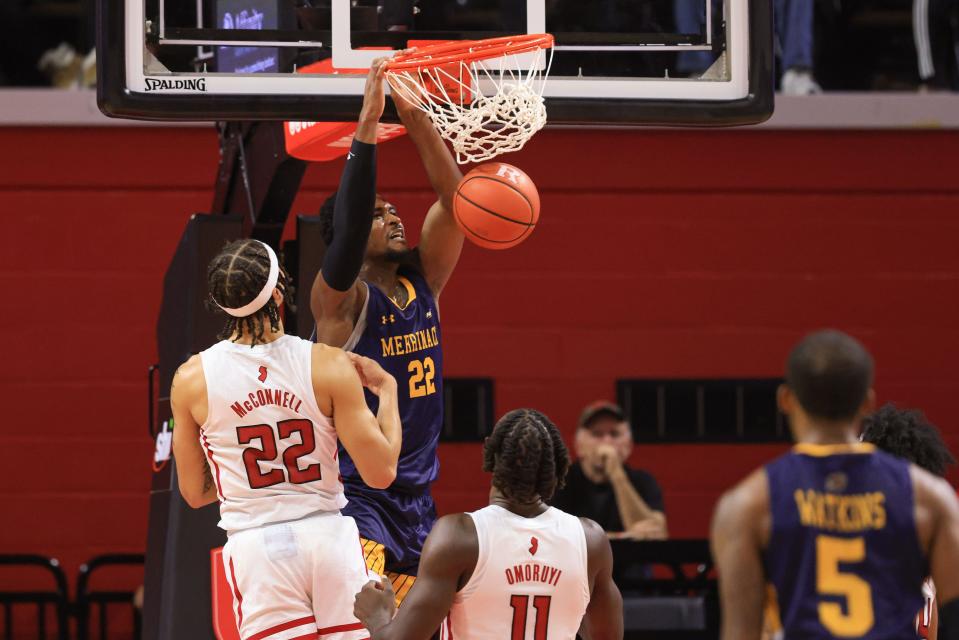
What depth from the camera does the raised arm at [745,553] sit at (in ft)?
9.58

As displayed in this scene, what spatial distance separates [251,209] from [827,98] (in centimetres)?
445

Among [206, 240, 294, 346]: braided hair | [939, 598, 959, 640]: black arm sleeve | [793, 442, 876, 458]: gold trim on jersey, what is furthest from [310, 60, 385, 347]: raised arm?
[939, 598, 959, 640]: black arm sleeve

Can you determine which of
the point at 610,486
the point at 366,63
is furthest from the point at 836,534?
the point at 610,486

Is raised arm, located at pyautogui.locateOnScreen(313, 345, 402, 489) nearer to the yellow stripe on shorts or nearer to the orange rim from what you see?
the yellow stripe on shorts

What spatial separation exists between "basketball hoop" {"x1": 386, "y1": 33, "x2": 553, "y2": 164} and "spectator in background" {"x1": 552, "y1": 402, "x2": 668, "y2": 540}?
3291 mm

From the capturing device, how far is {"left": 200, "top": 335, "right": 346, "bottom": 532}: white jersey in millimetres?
3936

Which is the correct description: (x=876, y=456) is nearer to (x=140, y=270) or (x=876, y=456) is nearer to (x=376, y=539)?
(x=376, y=539)

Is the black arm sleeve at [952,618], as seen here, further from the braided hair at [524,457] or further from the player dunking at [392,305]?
the player dunking at [392,305]

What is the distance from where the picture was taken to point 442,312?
8.66 m

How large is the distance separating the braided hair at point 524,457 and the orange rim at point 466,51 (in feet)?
4.41

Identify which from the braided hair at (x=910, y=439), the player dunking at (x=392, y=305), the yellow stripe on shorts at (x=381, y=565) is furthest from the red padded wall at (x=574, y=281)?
the braided hair at (x=910, y=439)

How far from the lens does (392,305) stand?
4.77 metres

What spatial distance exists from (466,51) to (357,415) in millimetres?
1333

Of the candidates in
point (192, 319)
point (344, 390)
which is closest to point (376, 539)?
point (344, 390)
